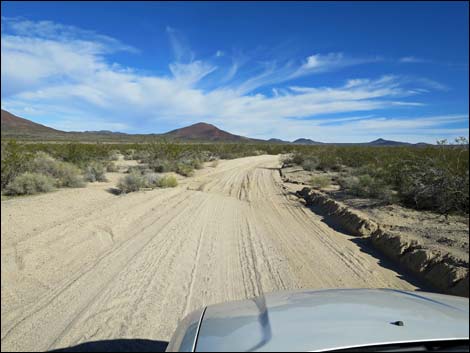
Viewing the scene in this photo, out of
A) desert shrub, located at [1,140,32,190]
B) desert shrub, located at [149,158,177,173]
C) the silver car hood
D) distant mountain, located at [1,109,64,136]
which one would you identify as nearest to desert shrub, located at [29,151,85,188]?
desert shrub, located at [1,140,32,190]

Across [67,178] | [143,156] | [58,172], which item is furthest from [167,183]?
[143,156]

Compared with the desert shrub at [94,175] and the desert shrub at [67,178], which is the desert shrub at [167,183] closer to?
the desert shrub at [94,175]

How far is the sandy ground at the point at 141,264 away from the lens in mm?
4559

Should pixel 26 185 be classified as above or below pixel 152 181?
above

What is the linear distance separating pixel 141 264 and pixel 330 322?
16.6ft

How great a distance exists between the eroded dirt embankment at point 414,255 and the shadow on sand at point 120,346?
476cm

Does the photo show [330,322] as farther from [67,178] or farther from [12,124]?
[67,178]

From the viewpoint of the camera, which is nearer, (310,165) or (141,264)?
(141,264)

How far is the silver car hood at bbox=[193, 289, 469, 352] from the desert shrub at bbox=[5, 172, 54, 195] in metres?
12.3

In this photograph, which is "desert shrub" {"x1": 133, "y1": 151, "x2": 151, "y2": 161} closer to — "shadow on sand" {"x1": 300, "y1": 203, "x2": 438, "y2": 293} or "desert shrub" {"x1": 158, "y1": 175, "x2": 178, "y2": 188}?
"desert shrub" {"x1": 158, "y1": 175, "x2": 178, "y2": 188}

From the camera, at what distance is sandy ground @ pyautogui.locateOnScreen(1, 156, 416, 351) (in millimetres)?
4559

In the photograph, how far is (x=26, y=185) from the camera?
1290 centimetres

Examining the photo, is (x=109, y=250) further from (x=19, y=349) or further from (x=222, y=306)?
(x=222, y=306)

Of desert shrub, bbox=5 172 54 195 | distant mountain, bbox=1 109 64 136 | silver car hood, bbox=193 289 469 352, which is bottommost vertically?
desert shrub, bbox=5 172 54 195
